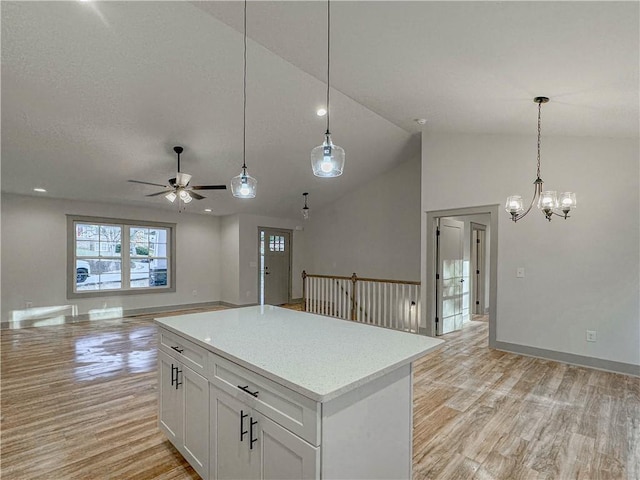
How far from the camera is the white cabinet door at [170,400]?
208 cm

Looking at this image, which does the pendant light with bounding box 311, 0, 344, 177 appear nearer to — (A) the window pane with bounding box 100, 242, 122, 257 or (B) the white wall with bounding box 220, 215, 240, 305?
(B) the white wall with bounding box 220, 215, 240, 305

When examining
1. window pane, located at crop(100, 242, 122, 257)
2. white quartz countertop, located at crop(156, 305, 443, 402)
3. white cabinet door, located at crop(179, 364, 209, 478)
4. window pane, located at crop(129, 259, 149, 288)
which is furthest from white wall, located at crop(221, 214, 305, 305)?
white cabinet door, located at crop(179, 364, 209, 478)

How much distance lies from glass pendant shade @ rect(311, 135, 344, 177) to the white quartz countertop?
981mm

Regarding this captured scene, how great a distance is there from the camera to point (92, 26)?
110 inches

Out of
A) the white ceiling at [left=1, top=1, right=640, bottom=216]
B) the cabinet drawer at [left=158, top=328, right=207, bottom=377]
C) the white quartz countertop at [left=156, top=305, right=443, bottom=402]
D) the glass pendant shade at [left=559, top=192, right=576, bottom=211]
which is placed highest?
the white ceiling at [left=1, top=1, right=640, bottom=216]

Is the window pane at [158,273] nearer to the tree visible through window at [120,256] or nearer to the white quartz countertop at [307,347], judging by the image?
the tree visible through window at [120,256]

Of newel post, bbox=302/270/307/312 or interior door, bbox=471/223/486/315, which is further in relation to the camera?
interior door, bbox=471/223/486/315

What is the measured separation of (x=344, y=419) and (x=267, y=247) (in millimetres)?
7543

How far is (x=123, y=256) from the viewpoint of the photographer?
716cm

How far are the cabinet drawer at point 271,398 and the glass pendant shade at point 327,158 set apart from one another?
3.83 ft

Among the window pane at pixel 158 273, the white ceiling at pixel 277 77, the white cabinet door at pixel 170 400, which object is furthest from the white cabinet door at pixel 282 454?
the window pane at pixel 158 273

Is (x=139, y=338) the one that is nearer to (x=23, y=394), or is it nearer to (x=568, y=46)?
(x=23, y=394)

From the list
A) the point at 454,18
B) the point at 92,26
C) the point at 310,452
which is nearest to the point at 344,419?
the point at 310,452

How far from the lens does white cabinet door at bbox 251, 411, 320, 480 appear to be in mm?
1199
